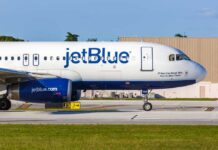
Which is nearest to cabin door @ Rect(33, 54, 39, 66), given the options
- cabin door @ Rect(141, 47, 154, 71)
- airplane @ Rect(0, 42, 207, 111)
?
airplane @ Rect(0, 42, 207, 111)

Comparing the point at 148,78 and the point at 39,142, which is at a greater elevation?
the point at 148,78

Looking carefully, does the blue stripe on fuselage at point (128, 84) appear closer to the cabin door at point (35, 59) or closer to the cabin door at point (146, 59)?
the cabin door at point (146, 59)

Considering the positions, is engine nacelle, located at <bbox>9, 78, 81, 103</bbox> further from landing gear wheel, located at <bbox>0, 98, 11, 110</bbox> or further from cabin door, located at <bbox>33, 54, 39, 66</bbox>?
landing gear wheel, located at <bbox>0, 98, 11, 110</bbox>

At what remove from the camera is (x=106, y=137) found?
21.1 metres

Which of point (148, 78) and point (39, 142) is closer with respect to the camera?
point (39, 142)

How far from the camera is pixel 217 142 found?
1962 centimetres

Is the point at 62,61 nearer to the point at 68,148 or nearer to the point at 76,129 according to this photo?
the point at 76,129

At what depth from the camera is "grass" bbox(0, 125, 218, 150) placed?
18625 millimetres

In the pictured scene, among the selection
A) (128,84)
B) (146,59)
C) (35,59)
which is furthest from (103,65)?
(35,59)

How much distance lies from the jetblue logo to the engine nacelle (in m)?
2.41

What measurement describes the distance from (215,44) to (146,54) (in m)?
47.5

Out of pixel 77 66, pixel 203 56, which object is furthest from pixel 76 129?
pixel 203 56

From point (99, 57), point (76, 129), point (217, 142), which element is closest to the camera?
point (217, 142)

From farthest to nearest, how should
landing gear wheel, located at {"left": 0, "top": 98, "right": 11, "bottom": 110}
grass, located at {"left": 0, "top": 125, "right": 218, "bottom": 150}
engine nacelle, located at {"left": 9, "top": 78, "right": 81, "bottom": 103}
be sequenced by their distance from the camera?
landing gear wheel, located at {"left": 0, "top": 98, "right": 11, "bottom": 110} → engine nacelle, located at {"left": 9, "top": 78, "right": 81, "bottom": 103} → grass, located at {"left": 0, "top": 125, "right": 218, "bottom": 150}
